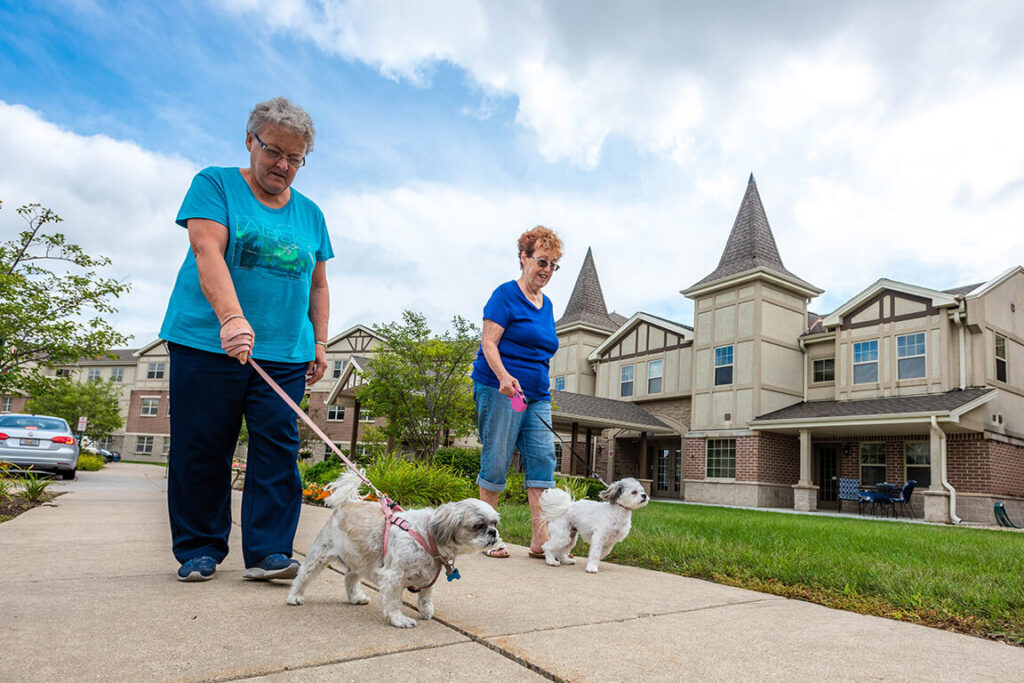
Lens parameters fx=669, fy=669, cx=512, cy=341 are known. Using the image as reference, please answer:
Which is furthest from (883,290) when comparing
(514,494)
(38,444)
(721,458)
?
(38,444)

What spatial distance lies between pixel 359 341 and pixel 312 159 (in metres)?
40.3

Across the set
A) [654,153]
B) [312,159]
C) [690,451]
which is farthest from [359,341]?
[312,159]

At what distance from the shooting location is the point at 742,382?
72.7 ft

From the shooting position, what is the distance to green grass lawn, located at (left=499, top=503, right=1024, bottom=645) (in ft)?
10.5

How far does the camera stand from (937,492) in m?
16.7

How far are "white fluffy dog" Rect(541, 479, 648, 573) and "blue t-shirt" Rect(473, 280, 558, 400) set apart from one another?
2.52 ft

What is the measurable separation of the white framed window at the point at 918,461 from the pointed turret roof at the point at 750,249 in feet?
20.1

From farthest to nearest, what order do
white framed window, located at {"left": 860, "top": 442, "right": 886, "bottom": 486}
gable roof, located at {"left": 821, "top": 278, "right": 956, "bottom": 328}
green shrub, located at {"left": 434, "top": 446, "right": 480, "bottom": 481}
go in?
white framed window, located at {"left": 860, "top": 442, "right": 886, "bottom": 486}, gable roof, located at {"left": 821, "top": 278, "right": 956, "bottom": 328}, green shrub, located at {"left": 434, "top": 446, "right": 480, "bottom": 481}

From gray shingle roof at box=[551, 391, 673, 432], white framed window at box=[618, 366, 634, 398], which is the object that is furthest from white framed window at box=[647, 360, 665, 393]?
gray shingle roof at box=[551, 391, 673, 432]

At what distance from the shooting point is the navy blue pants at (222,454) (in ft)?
9.92

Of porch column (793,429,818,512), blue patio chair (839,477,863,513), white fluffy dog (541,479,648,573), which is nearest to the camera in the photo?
white fluffy dog (541,479,648,573)

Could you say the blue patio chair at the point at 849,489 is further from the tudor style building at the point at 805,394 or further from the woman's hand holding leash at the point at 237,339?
the woman's hand holding leash at the point at 237,339

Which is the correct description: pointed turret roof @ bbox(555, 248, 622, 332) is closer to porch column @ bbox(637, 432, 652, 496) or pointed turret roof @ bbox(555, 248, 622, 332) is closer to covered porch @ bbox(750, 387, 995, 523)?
porch column @ bbox(637, 432, 652, 496)

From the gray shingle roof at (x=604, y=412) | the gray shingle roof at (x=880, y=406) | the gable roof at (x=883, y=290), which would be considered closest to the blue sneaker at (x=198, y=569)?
the gray shingle roof at (x=604, y=412)
